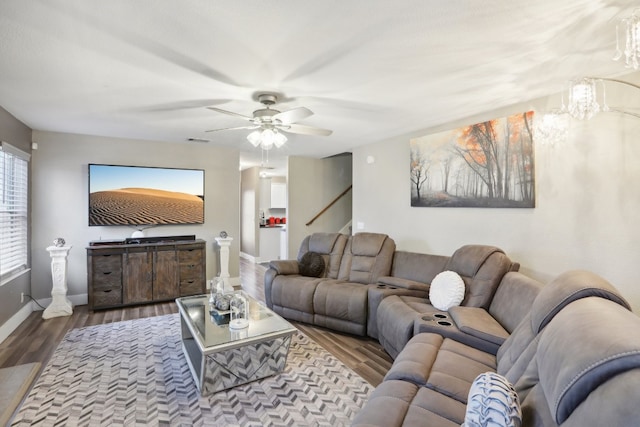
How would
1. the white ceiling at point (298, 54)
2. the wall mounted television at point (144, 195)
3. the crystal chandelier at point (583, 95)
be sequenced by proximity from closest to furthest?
the white ceiling at point (298, 54) < the crystal chandelier at point (583, 95) < the wall mounted television at point (144, 195)

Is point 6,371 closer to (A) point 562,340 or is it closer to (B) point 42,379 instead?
(B) point 42,379

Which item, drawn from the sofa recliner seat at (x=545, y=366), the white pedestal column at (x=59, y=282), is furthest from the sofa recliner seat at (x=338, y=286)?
the white pedestal column at (x=59, y=282)

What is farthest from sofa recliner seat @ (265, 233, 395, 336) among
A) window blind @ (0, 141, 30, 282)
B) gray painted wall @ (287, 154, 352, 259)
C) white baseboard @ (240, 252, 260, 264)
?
white baseboard @ (240, 252, 260, 264)

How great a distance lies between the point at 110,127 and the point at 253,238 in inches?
178

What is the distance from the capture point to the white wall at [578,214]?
8.08 feet

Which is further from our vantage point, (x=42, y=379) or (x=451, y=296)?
(x=451, y=296)

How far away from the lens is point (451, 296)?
9.21 ft

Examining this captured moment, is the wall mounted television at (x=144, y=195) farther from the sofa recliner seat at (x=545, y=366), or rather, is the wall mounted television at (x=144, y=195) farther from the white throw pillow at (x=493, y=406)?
the white throw pillow at (x=493, y=406)

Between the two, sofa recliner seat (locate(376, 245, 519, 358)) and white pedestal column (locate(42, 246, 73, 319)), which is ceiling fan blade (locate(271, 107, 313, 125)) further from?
white pedestal column (locate(42, 246, 73, 319))

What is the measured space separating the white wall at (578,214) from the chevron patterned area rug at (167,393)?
209 centimetres

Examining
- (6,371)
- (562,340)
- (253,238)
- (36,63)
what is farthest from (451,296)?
(253,238)

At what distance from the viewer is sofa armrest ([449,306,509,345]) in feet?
6.72

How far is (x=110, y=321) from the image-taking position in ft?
12.6

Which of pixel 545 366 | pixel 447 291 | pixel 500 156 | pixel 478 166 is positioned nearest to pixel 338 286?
pixel 447 291
